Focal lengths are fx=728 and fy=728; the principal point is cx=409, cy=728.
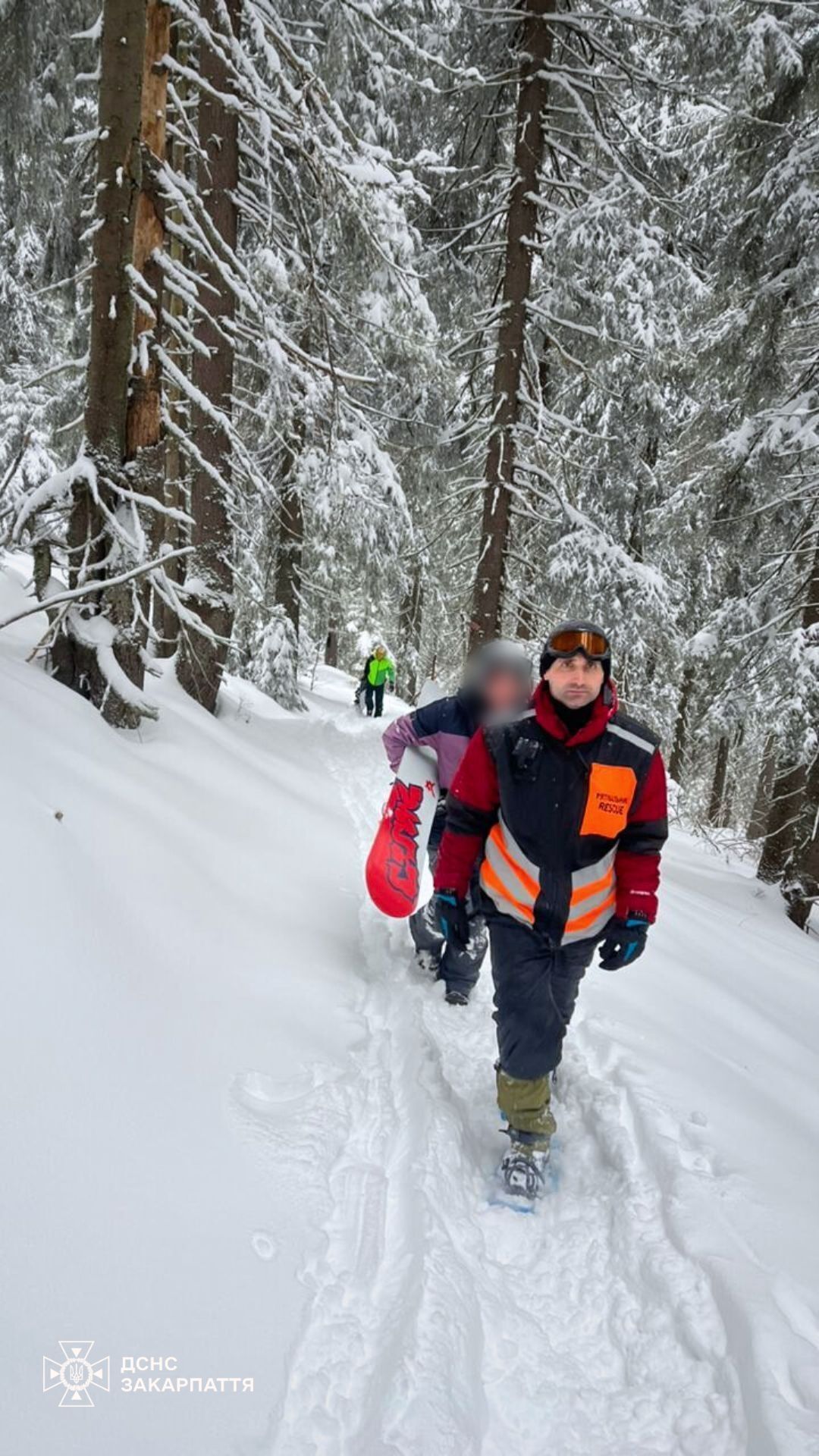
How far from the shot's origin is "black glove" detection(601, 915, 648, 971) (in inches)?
110

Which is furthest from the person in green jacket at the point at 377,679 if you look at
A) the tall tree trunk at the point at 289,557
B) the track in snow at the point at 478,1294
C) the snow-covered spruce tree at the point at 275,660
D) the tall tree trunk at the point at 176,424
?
the track in snow at the point at 478,1294

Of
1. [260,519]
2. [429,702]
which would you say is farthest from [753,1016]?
[260,519]

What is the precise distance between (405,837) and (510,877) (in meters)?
1.61

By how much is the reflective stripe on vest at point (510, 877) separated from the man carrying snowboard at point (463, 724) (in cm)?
102

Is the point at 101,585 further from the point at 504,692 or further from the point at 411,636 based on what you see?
the point at 411,636

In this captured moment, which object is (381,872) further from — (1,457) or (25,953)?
(1,457)

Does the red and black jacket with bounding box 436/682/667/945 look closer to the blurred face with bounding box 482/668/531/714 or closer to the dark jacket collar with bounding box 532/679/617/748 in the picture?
the dark jacket collar with bounding box 532/679/617/748

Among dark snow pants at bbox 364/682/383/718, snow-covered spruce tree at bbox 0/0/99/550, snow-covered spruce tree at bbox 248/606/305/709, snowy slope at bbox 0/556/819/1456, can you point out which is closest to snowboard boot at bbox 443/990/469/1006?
snowy slope at bbox 0/556/819/1456

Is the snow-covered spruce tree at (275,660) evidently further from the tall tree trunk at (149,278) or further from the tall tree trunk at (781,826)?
the tall tree trunk at (781,826)

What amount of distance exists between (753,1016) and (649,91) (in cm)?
1044

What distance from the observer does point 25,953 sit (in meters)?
2.45

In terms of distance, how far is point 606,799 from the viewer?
267cm

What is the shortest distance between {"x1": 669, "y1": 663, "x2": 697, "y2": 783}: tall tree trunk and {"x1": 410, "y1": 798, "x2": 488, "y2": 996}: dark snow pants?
16.6 m

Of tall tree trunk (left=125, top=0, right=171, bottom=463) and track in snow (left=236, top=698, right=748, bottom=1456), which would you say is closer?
track in snow (left=236, top=698, right=748, bottom=1456)
